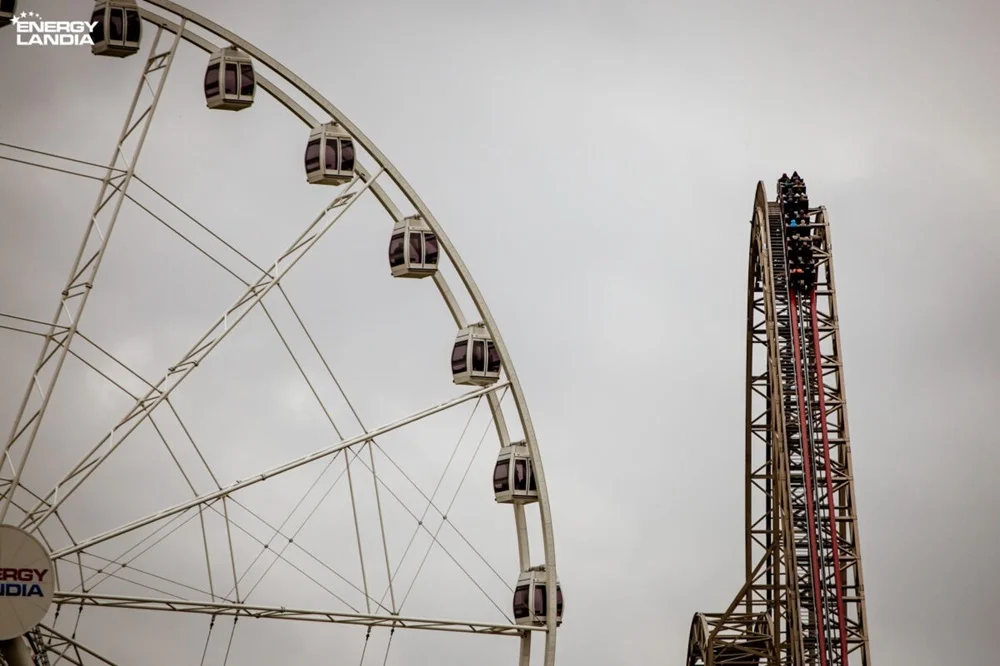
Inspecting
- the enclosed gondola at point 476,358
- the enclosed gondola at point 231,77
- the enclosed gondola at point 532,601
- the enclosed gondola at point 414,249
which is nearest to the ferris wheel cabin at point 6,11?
the enclosed gondola at point 231,77

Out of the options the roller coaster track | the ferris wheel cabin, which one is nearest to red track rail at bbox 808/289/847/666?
the roller coaster track

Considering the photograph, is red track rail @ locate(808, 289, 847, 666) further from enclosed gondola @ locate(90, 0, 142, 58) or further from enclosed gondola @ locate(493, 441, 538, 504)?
enclosed gondola @ locate(90, 0, 142, 58)

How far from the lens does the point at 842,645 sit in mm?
54406

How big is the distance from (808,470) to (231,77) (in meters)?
23.0

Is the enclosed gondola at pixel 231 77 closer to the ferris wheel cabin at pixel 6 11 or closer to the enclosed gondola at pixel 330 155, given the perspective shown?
the enclosed gondola at pixel 330 155

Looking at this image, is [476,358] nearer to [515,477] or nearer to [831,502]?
[515,477]

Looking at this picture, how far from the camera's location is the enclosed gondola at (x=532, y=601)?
43.0 m

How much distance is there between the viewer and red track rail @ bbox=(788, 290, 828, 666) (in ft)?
180

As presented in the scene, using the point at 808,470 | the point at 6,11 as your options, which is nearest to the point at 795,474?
the point at 808,470

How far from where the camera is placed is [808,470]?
2235 inches

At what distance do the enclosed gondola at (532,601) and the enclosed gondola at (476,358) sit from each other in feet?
15.7

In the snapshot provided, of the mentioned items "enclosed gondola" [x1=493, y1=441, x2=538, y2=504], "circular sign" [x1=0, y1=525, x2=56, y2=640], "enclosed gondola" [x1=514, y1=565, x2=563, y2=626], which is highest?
"enclosed gondola" [x1=493, y1=441, x2=538, y2=504]

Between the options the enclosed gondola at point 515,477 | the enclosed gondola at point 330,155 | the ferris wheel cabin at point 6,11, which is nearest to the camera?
the ferris wheel cabin at point 6,11

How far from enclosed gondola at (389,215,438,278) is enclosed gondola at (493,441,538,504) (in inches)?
186
